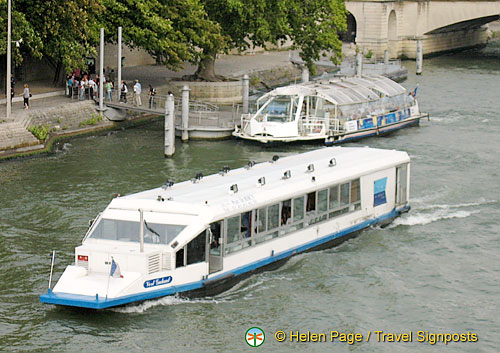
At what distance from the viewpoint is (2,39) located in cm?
5212

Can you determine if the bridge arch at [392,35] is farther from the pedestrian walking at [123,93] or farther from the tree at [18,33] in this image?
the tree at [18,33]

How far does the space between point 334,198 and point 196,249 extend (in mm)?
6995

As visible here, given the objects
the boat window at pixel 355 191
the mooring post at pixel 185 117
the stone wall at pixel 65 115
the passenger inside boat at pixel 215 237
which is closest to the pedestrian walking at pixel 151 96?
the stone wall at pixel 65 115

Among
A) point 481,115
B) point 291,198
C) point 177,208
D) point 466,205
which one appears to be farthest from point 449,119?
point 177,208

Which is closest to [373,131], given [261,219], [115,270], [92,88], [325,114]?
[325,114]

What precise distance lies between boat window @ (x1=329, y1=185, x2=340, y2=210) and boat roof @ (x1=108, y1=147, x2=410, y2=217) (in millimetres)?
259

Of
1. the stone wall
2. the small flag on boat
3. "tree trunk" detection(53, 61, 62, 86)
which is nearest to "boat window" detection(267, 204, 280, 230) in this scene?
the small flag on boat

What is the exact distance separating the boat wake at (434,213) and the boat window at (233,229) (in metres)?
8.85

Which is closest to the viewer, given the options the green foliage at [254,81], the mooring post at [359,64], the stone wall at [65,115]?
the stone wall at [65,115]

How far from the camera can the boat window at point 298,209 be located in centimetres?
3203

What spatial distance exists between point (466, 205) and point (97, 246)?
1751cm

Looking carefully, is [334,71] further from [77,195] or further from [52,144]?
[77,195]

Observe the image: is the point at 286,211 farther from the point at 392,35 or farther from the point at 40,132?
the point at 392,35

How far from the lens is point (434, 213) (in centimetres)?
3938
